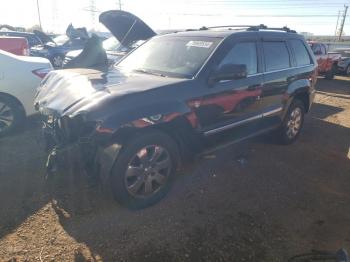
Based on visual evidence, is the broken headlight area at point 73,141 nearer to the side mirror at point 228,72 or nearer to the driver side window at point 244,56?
the side mirror at point 228,72

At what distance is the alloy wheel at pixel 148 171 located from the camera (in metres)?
3.43

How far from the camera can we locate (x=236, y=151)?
214 inches

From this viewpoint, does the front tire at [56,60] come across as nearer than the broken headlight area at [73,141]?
No

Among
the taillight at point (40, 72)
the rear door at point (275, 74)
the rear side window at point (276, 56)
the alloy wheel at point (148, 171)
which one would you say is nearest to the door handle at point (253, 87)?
the rear door at point (275, 74)

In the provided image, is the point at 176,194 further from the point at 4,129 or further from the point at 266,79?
the point at 4,129

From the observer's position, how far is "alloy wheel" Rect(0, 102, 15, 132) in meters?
5.48

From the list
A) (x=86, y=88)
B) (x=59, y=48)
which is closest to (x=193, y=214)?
(x=86, y=88)

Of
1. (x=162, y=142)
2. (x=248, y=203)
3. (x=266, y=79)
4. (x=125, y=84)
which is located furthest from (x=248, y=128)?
(x=125, y=84)

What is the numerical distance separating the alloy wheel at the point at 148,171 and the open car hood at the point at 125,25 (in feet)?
18.6

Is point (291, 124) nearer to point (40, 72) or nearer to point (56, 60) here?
point (40, 72)

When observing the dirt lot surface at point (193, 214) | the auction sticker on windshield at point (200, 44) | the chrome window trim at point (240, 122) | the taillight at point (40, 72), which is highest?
the auction sticker on windshield at point (200, 44)

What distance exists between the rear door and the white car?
381 centimetres

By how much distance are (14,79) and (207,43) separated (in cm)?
342

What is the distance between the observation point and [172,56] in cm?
433
